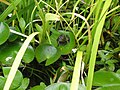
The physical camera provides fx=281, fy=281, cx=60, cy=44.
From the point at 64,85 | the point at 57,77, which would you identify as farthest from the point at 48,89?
the point at 57,77

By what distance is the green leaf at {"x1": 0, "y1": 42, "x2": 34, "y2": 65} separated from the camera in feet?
2.07

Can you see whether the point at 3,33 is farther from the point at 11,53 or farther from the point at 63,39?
the point at 63,39

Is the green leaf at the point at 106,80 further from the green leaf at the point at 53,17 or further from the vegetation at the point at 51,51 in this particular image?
the green leaf at the point at 53,17

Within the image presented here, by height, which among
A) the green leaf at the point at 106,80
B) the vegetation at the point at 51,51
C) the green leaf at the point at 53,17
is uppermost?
the green leaf at the point at 53,17

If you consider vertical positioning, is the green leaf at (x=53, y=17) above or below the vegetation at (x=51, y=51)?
above

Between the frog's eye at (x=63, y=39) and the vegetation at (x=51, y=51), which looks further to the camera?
the frog's eye at (x=63, y=39)

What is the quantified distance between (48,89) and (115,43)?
1.19 feet

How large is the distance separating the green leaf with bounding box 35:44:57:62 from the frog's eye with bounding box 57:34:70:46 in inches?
1.7

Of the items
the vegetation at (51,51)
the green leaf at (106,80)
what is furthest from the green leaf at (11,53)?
the green leaf at (106,80)

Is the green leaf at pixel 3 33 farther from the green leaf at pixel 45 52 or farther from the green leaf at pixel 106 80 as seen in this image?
the green leaf at pixel 106 80

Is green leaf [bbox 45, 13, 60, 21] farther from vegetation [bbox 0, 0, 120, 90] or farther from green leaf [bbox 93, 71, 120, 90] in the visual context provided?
green leaf [bbox 93, 71, 120, 90]

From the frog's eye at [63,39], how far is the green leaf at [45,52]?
0.04 m

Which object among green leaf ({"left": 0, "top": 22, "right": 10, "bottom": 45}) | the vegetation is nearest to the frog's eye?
the vegetation

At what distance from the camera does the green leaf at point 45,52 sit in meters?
0.64
